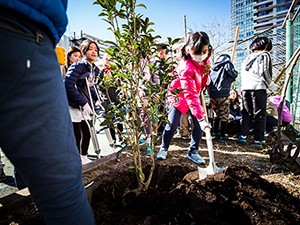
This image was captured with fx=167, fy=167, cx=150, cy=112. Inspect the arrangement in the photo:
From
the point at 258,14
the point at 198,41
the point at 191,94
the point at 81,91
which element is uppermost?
the point at 258,14

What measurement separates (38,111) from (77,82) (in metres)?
2.14

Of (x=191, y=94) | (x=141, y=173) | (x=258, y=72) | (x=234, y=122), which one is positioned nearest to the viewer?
(x=141, y=173)

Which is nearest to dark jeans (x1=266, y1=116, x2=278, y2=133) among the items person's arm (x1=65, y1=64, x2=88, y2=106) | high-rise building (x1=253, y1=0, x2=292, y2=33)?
person's arm (x1=65, y1=64, x2=88, y2=106)

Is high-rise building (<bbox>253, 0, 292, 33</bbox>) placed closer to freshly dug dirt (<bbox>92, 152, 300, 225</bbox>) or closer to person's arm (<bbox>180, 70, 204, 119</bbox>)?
person's arm (<bbox>180, 70, 204, 119</bbox>)

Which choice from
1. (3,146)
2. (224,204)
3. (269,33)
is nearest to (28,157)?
(3,146)

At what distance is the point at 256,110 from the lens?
3434 mm

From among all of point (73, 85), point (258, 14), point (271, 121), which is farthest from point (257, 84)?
point (258, 14)

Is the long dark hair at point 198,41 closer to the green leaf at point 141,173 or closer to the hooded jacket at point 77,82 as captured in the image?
the hooded jacket at point 77,82

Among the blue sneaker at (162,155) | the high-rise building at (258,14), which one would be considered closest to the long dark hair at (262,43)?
the blue sneaker at (162,155)

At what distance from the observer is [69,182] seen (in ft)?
2.29

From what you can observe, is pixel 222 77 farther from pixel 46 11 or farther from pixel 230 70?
pixel 46 11

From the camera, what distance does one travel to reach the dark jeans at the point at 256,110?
3398 mm

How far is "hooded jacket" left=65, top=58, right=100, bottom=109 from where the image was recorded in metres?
2.37

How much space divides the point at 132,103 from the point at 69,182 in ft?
2.88
